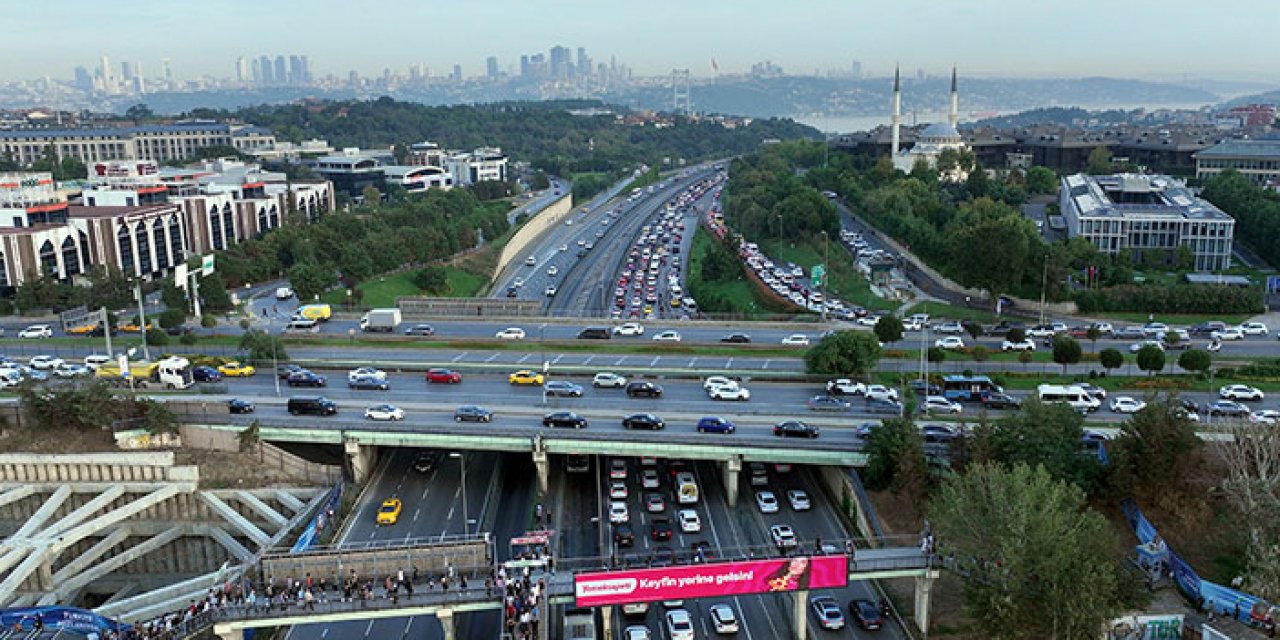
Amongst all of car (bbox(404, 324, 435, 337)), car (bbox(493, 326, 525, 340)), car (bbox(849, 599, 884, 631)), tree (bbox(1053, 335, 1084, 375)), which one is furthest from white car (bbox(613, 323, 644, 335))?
car (bbox(849, 599, 884, 631))

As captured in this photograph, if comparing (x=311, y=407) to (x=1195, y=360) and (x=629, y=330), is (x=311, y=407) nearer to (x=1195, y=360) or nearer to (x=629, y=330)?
(x=629, y=330)

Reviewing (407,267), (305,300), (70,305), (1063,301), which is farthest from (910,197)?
(70,305)

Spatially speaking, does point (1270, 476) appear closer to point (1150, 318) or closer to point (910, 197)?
point (1150, 318)

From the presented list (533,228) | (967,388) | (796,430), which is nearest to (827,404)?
(796,430)

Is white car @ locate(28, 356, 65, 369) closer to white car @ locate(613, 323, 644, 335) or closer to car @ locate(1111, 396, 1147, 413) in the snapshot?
white car @ locate(613, 323, 644, 335)

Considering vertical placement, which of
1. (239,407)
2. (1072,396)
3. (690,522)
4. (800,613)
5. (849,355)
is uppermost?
(849,355)
